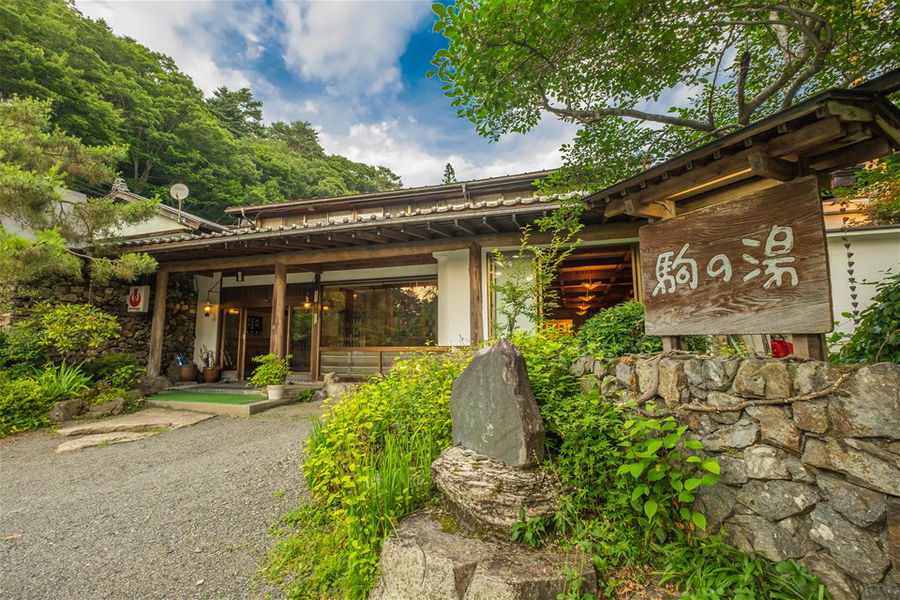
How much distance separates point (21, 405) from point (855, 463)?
972 cm

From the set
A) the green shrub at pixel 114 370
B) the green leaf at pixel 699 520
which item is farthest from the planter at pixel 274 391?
the green leaf at pixel 699 520

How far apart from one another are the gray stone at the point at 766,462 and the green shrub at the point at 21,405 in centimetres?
913

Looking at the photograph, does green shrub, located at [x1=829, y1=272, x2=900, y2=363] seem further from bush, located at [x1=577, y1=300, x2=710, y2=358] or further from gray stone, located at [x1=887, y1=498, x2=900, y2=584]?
bush, located at [x1=577, y1=300, x2=710, y2=358]

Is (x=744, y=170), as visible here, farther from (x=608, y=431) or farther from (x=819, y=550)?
(x=819, y=550)

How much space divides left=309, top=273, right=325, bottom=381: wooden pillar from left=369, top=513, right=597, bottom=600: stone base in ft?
24.7

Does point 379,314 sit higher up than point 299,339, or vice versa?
point 379,314

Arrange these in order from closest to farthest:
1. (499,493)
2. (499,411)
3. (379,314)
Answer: (499,493)
(499,411)
(379,314)

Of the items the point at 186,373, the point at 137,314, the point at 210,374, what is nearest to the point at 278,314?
the point at 210,374

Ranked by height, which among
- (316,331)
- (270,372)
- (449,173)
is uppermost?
(449,173)

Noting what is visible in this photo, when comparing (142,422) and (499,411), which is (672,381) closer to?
(499,411)

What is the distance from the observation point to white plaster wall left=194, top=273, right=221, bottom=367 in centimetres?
1047

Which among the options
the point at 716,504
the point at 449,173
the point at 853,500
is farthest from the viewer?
the point at 449,173

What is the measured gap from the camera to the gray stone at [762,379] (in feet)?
6.02

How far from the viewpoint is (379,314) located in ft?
29.0
